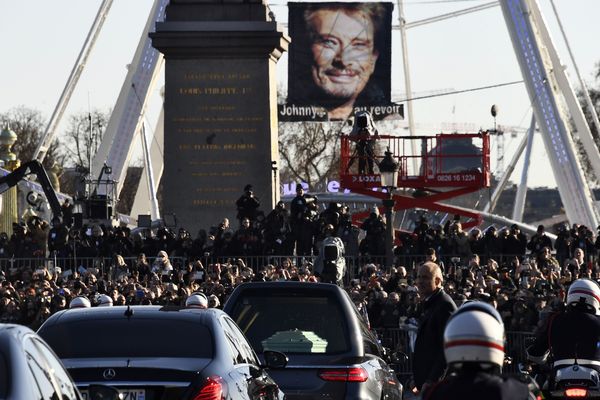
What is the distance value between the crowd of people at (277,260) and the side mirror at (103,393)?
56.0ft

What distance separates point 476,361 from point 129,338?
4.91 m

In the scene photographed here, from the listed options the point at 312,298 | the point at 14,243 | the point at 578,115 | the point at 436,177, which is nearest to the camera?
the point at 312,298

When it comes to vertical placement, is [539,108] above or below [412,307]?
above

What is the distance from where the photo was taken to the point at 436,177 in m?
49.7

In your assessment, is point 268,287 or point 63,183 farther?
point 63,183

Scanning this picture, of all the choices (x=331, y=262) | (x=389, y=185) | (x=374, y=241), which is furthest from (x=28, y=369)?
(x=374, y=241)

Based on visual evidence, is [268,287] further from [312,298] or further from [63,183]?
[63,183]

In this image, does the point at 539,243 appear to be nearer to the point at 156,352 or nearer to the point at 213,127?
the point at 213,127

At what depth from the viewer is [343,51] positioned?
93188 mm

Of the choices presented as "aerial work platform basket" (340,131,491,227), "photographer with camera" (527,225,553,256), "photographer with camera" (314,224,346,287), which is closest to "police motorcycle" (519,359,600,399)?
"photographer with camera" (314,224,346,287)

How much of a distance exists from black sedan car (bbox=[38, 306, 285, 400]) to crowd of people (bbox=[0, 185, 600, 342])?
1501 cm

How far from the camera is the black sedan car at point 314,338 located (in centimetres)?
1562

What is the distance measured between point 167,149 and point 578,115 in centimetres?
3538

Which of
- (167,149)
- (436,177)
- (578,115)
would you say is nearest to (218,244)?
(167,149)
